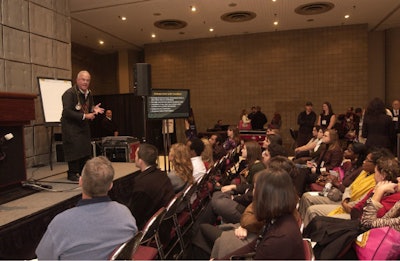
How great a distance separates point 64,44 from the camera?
224 inches

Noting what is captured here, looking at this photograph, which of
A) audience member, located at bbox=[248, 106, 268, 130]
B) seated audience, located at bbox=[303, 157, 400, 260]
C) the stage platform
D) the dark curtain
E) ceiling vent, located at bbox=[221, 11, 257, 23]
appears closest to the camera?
seated audience, located at bbox=[303, 157, 400, 260]

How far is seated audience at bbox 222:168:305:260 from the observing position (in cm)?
159

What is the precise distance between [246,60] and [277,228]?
416 inches

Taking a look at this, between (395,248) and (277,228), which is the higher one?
(277,228)

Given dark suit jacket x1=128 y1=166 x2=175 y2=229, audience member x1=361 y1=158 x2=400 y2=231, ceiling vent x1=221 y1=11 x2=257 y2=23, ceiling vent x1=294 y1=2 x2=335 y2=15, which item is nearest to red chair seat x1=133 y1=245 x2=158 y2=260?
dark suit jacket x1=128 y1=166 x2=175 y2=229

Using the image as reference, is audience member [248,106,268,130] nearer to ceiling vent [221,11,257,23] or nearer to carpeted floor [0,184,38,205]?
ceiling vent [221,11,257,23]

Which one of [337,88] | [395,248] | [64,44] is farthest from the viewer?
[337,88]

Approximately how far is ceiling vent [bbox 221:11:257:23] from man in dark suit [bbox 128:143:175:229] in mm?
7299

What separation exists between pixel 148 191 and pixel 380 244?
1.64 m

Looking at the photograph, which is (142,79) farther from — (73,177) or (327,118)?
(327,118)

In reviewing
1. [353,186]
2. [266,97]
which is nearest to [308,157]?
[353,186]

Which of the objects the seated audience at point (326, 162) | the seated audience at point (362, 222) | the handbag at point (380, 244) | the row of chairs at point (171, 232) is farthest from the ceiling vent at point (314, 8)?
the handbag at point (380, 244)

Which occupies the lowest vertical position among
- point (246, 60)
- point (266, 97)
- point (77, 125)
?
point (77, 125)

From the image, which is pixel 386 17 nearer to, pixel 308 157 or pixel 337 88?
pixel 337 88
